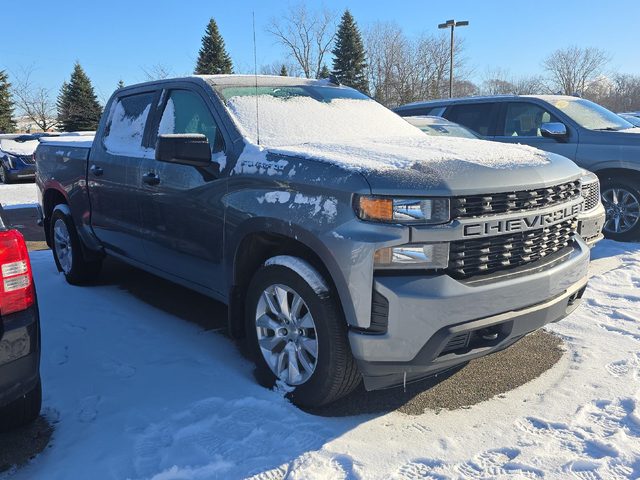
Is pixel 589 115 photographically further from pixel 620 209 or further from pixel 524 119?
pixel 620 209

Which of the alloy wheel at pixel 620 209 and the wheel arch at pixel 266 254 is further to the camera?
the alloy wheel at pixel 620 209

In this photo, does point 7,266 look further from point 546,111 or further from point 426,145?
point 546,111

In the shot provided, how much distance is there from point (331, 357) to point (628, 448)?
1.42 metres

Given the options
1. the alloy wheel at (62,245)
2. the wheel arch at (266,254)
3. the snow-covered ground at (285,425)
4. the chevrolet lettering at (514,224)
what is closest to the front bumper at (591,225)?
the snow-covered ground at (285,425)

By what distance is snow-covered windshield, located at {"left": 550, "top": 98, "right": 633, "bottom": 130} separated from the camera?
698 centimetres

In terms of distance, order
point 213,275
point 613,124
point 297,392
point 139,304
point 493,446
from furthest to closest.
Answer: point 613,124, point 139,304, point 213,275, point 297,392, point 493,446

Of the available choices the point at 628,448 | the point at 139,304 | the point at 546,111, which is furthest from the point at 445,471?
the point at 546,111

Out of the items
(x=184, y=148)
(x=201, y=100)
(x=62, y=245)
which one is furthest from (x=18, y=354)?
→ (x=62, y=245)

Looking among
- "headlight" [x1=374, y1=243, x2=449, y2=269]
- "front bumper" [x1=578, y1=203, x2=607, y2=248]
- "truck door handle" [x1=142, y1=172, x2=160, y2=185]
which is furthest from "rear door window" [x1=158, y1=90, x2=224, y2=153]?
"front bumper" [x1=578, y1=203, x2=607, y2=248]

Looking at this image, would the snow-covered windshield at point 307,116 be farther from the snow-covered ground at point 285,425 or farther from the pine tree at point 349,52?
the pine tree at point 349,52

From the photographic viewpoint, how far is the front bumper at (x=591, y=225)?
4870 millimetres

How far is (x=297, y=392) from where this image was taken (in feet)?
9.46

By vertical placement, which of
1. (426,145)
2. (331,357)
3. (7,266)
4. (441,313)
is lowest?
(331,357)

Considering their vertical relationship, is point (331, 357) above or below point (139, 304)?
above
